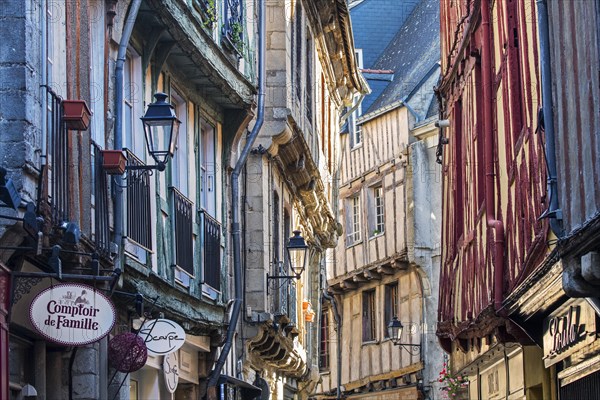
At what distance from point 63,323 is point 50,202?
728 millimetres

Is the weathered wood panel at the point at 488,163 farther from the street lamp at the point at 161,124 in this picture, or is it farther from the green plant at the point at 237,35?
the street lamp at the point at 161,124

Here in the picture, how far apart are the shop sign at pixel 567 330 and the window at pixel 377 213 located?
699 inches

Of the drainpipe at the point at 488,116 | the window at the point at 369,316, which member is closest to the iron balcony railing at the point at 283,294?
the drainpipe at the point at 488,116

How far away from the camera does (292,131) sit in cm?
1695

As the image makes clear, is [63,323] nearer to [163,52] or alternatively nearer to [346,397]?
[163,52]

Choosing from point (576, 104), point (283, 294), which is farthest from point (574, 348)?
point (283, 294)

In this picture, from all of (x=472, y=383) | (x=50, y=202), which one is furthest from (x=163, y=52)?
(x=472, y=383)

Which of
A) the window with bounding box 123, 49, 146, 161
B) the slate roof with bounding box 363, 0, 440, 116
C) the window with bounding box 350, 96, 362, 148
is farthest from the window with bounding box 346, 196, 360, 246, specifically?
the window with bounding box 123, 49, 146, 161

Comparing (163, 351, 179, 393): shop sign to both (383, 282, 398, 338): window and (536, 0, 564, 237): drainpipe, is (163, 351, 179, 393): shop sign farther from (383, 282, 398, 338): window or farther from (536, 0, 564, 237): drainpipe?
(383, 282, 398, 338): window

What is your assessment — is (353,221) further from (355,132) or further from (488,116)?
(488,116)

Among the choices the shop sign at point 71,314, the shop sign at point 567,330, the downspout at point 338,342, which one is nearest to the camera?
the shop sign at point 71,314

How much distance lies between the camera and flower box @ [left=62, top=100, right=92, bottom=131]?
8180 mm

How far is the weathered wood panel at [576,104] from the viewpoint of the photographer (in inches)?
301

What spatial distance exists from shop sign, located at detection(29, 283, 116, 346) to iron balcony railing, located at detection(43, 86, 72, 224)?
0.51m
